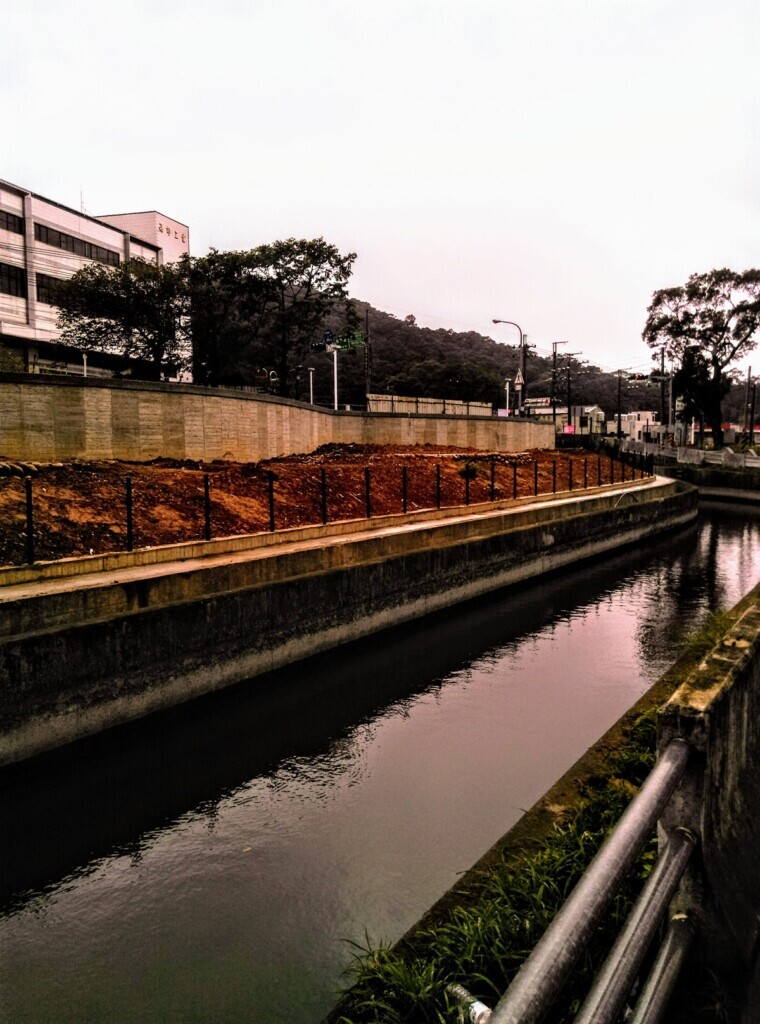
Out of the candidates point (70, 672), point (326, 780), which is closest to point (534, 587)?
point (326, 780)

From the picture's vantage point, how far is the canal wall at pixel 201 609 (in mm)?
10055

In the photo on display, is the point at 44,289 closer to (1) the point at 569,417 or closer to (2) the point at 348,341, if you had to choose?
(2) the point at 348,341

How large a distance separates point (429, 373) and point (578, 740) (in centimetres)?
7869

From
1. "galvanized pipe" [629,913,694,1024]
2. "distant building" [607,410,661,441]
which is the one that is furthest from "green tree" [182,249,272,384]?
"distant building" [607,410,661,441]

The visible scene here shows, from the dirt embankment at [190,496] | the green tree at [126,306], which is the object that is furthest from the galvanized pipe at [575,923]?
the green tree at [126,306]

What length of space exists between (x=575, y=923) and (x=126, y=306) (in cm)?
4443

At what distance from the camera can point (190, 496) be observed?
17703 mm

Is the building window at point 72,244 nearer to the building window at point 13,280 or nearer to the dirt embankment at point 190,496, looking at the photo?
the building window at point 13,280

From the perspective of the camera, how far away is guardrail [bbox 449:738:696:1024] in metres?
1.76

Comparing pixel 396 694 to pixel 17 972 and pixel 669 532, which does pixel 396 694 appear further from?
pixel 669 532

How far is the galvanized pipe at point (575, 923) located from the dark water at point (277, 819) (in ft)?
15.4

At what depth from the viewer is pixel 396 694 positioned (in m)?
13.5

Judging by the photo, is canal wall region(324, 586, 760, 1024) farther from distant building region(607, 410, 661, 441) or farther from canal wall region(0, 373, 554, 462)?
distant building region(607, 410, 661, 441)

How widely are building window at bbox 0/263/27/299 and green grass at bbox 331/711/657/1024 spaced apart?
59082 mm
